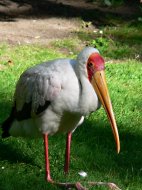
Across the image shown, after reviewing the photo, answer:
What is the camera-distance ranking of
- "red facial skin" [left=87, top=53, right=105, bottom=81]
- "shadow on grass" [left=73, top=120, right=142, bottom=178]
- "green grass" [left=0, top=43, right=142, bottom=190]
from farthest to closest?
1. "shadow on grass" [left=73, top=120, right=142, bottom=178]
2. "green grass" [left=0, top=43, right=142, bottom=190]
3. "red facial skin" [left=87, top=53, right=105, bottom=81]

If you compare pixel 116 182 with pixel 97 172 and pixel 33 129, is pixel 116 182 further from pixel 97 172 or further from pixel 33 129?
pixel 33 129

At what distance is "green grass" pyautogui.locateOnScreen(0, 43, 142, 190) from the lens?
5293 mm

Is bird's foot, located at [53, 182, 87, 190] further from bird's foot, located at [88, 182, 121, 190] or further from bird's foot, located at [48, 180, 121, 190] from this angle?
bird's foot, located at [88, 182, 121, 190]

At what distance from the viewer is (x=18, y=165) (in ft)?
18.6

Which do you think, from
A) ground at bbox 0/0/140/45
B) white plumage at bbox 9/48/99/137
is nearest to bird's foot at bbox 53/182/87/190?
white plumage at bbox 9/48/99/137

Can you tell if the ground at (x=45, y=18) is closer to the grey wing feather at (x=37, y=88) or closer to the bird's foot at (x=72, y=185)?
the grey wing feather at (x=37, y=88)

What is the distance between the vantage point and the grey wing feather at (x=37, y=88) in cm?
487

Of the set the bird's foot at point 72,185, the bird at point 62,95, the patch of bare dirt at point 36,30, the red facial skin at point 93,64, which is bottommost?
the bird's foot at point 72,185

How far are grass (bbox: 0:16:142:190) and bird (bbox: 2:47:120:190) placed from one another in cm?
30

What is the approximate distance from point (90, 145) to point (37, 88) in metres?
1.42

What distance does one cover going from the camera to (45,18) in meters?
12.9

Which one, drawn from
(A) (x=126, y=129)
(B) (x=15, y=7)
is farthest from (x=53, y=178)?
(B) (x=15, y=7)

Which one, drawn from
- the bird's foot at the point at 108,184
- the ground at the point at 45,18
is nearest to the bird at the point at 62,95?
the bird's foot at the point at 108,184

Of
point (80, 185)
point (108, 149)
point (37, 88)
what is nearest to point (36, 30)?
point (108, 149)
